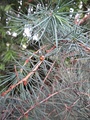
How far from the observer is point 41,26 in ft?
2.56

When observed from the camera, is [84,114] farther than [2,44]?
No

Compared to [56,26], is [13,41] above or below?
below

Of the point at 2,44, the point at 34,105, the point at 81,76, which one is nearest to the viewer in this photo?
the point at 34,105

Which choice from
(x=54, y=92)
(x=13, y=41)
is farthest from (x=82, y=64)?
(x=13, y=41)

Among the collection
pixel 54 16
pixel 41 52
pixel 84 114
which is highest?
pixel 54 16

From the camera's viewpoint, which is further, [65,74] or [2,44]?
[2,44]

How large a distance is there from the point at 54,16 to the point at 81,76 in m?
0.19

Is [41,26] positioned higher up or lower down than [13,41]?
higher up

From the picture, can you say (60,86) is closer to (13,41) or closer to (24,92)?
(24,92)

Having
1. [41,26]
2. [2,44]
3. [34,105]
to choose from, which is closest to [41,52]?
[41,26]

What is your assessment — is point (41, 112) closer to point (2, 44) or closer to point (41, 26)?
point (41, 26)

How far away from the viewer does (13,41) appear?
2.04m

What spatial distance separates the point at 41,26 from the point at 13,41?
128 centimetres

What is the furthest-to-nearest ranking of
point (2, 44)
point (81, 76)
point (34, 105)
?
point (2, 44)
point (81, 76)
point (34, 105)
